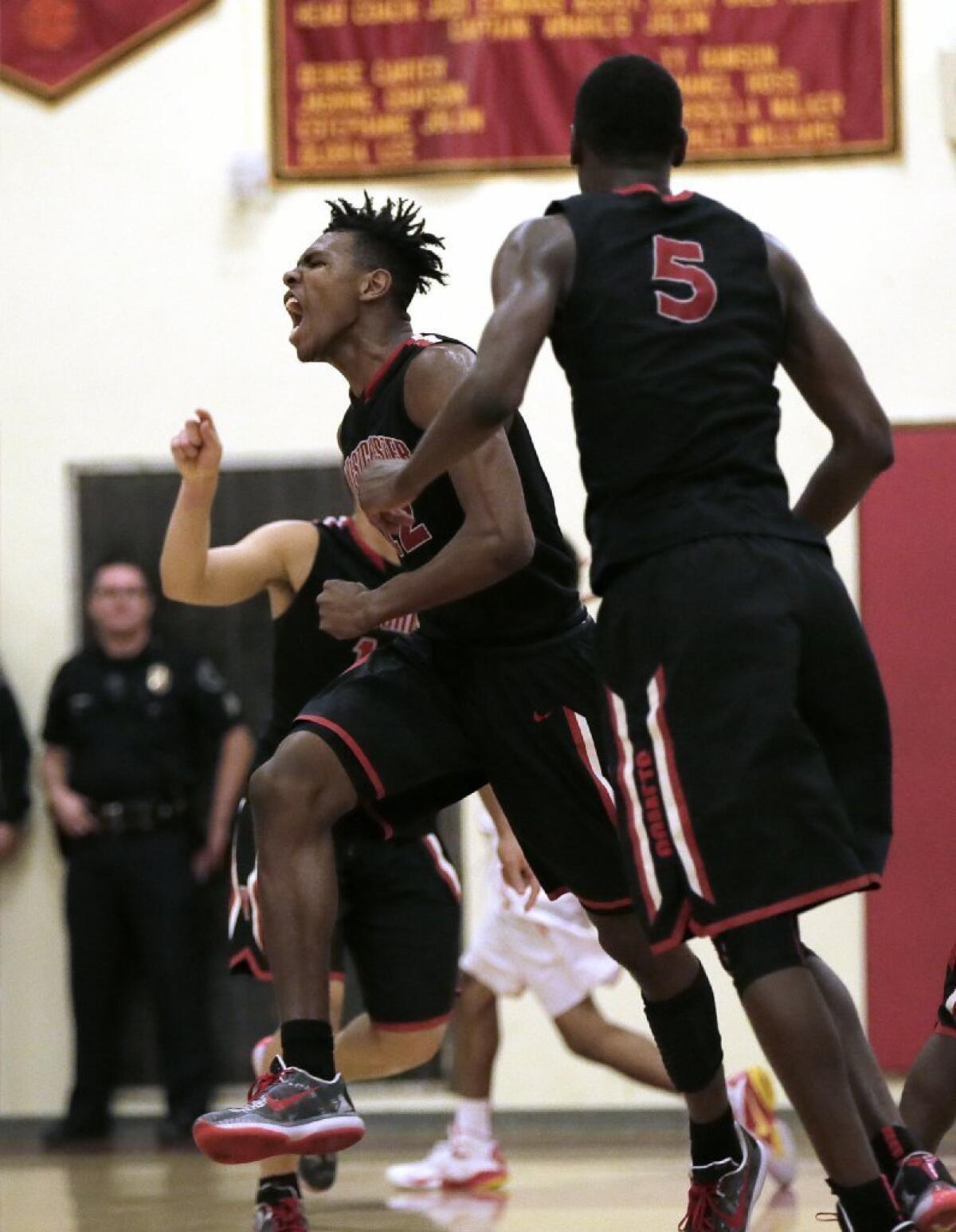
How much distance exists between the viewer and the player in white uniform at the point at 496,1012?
6.31m

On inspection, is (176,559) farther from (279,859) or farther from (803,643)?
(803,643)

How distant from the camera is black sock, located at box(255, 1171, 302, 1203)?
4.86 meters

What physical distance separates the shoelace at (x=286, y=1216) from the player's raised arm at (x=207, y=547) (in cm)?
145

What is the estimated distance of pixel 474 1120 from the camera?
6414mm

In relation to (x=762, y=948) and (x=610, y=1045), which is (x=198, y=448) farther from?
(x=610, y=1045)

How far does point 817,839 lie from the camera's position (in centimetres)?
316

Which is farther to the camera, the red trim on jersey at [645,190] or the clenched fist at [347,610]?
the clenched fist at [347,610]

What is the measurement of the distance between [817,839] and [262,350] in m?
5.18

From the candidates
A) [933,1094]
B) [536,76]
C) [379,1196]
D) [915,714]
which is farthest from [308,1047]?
[536,76]

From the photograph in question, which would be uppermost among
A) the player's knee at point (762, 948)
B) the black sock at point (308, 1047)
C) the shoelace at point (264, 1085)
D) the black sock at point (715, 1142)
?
the player's knee at point (762, 948)

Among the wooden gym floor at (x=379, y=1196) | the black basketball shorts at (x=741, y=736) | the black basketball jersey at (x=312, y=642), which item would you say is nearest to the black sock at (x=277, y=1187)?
the wooden gym floor at (x=379, y=1196)

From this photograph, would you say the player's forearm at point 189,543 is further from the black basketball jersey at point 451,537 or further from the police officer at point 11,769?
the police officer at point 11,769

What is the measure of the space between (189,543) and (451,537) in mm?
813

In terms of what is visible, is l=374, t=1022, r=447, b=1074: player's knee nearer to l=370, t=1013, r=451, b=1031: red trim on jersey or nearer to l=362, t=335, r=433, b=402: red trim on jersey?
l=370, t=1013, r=451, b=1031: red trim on jersey
